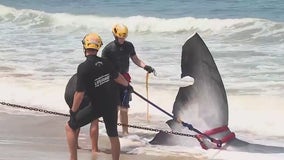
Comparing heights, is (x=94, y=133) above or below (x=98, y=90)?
below

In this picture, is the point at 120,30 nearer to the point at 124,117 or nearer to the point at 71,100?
the point at 124,117

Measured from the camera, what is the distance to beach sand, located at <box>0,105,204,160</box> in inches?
267

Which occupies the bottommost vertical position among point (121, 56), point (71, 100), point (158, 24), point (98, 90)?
point (158, 24)

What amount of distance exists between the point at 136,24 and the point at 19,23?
17.0 ft

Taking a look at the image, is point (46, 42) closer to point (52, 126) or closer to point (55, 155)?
point (52, 126)

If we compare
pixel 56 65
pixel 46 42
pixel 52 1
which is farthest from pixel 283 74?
pixel 52 1

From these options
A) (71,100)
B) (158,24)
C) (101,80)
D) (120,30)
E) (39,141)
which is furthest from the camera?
(158,24)

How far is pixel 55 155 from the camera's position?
6.81 m

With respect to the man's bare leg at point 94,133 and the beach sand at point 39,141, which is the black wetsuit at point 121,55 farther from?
the man's bare leg at point 94,133

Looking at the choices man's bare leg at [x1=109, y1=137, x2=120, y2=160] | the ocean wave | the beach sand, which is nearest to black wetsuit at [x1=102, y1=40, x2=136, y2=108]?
the beach sand

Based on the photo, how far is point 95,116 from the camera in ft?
19.2

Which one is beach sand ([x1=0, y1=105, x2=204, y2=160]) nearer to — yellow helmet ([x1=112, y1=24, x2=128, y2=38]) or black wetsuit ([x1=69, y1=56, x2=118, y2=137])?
black wetsuit ([x1=69, y1=56, x2=118, y2=137])

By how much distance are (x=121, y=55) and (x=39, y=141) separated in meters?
1.36

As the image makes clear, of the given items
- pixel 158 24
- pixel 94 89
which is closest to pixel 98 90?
pixel 94 89
